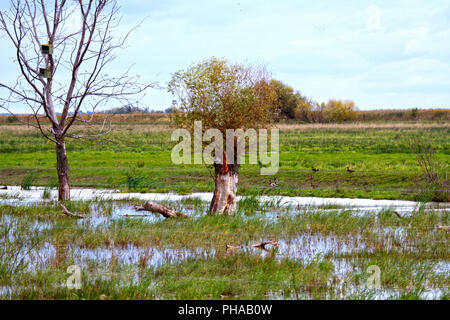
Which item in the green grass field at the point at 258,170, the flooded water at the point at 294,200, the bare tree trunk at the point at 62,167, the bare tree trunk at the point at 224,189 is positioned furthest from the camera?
the green grass field at the point at 258,170

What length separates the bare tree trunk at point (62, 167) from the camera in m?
15.8

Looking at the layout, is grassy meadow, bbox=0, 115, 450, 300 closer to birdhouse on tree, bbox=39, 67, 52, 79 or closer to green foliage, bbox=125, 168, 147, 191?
birdhouse on tree, bbox=39, 67, 52, 79

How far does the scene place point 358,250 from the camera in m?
10.5

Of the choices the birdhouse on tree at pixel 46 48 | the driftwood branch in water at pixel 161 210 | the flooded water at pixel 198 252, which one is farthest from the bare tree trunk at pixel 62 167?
the driftwood branch in water at pixel 161 210

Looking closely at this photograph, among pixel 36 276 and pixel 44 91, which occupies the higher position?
pixel 44 91

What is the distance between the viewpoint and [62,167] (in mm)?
16000

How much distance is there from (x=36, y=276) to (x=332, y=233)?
20.9 ft

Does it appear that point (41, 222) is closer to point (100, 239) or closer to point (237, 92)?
point (100, 239)

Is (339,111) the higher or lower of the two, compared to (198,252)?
higher

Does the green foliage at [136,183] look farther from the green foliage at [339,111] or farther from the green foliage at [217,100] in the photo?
the green foliage at [339,111]

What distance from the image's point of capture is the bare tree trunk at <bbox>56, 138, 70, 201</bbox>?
51.8 ft

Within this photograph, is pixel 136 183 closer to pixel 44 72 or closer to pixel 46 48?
pixel 44 72

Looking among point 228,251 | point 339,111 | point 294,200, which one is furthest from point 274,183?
point 339,111
